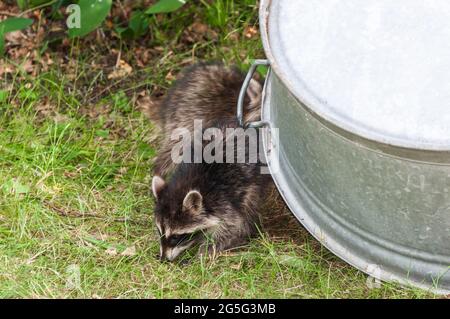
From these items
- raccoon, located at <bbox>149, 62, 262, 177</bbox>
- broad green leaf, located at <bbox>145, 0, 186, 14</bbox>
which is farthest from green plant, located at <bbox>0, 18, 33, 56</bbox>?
raccoon, located at <bbox>149, 62, 262, 177</bbox>

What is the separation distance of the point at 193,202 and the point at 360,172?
1.00 m

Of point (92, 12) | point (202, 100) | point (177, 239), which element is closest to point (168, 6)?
point (92, 12)

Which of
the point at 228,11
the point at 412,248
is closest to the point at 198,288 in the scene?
the point at 412,248

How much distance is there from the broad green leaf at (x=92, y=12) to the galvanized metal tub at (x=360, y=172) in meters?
1.11

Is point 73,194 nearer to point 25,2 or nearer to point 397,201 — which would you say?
point 25,2

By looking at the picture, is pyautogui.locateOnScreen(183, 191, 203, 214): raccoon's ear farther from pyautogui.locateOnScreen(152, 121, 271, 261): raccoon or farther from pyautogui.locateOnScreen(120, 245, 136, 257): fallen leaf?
pyautogui.locateOnScreen(120, 245, 136, 257): fallen leaf

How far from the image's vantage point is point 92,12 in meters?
4.70

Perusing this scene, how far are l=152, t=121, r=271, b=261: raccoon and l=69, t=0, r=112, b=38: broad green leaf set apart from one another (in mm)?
851

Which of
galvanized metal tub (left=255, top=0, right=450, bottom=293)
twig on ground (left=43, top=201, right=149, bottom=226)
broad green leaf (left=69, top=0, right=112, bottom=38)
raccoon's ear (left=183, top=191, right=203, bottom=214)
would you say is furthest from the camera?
broad green leaf (left=69, top=0, right=112, bottom=38)

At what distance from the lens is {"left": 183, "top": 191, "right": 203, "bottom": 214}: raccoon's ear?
418cm

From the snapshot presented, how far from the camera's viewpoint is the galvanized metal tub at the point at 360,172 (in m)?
3.33

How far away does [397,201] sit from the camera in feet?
11.4

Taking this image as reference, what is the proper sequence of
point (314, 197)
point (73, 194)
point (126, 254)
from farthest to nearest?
point (73, 194)
point (126, 254)
point (314, 197)

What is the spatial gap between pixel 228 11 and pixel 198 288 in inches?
80.3
